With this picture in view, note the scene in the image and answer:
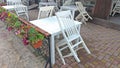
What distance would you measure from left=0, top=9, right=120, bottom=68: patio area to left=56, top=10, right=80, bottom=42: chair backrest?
0.51m

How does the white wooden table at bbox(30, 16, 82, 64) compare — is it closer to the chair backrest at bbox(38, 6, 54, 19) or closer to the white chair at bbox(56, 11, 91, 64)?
the white chair at bbox(56, 11, 91, 64)

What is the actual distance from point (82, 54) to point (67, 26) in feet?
2.53

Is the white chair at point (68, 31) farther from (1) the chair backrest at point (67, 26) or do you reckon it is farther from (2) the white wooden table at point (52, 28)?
(2) the white wooden table at point (52, 28)

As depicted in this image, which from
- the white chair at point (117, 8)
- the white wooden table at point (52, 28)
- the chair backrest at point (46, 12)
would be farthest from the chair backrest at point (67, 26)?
the white chair at point (117, 8)

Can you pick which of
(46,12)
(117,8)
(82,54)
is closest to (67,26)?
(82,54)

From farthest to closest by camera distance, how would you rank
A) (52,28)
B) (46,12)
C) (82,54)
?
(46,12) < (82,54) < (52,28)

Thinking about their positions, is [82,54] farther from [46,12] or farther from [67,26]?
[46,12]

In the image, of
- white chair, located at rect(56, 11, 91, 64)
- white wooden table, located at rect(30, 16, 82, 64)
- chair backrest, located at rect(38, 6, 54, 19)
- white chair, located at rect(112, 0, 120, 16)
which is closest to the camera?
white wooden table, located at rect(30, 16, 82, 64)

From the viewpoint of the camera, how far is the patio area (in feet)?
7.72

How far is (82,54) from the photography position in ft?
8.78

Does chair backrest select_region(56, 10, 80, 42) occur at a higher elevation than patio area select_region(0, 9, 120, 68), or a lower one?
higher

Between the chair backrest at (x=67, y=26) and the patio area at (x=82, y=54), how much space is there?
1.68 ft

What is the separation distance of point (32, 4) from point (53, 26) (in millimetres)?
6032

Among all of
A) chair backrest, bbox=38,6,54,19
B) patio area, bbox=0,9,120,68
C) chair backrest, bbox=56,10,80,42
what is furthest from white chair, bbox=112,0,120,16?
chair backrest, bbox=56,10,80,42
